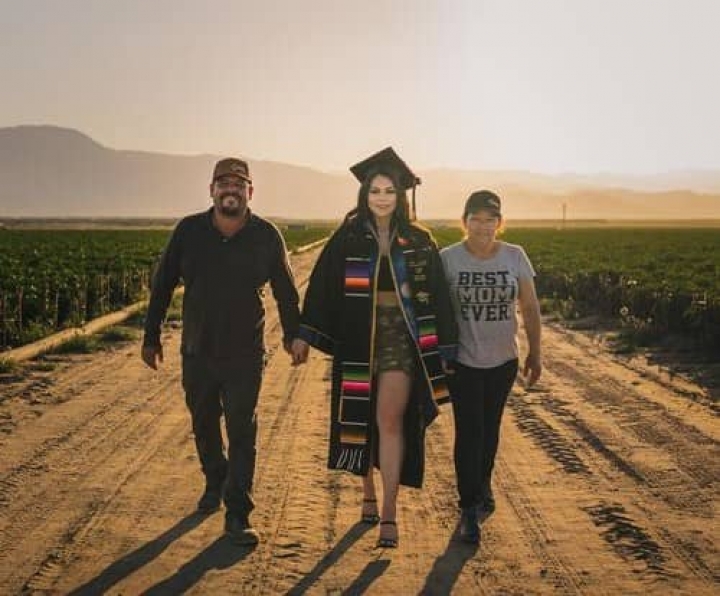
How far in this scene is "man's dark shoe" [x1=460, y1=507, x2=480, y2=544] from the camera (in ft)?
17.4

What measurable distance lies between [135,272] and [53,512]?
20391mm

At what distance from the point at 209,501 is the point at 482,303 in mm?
1924

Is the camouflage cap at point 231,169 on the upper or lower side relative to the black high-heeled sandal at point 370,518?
upper

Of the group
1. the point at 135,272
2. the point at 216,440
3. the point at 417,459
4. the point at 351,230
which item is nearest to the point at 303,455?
the point at 216,440

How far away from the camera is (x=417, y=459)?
5441mm

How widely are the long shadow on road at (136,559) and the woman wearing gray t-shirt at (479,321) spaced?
4.88ft

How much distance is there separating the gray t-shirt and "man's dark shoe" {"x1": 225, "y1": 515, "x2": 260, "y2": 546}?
141cm

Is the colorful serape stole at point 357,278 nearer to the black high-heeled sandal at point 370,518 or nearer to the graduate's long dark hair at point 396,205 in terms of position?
the graduate's long dark hair at point 396,205

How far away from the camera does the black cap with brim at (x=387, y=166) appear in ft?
17.6

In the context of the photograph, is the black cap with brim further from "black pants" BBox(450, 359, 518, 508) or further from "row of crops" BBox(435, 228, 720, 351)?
"row of crops" BBox(435, 228, 720, 351)

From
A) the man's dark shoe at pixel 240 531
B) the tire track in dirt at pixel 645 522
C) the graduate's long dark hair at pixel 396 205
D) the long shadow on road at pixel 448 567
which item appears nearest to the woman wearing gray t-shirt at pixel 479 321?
the long shadow on road at pixel 448 567

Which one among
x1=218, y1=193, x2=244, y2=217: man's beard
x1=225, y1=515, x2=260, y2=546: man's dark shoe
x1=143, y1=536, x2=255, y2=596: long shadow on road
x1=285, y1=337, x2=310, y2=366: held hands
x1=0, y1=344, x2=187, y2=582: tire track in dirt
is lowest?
x1=0, y1=344, x2=187, y2=582: tire track in dirt

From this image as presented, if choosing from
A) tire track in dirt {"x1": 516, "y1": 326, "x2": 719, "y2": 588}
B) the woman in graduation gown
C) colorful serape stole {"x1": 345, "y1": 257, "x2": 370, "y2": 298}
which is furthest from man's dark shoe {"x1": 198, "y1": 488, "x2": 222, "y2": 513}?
tire track in dirt {"x1": 516, "y1": 326, "x2": 719, "y2": 588}

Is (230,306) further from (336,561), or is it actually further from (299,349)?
(336,561)
